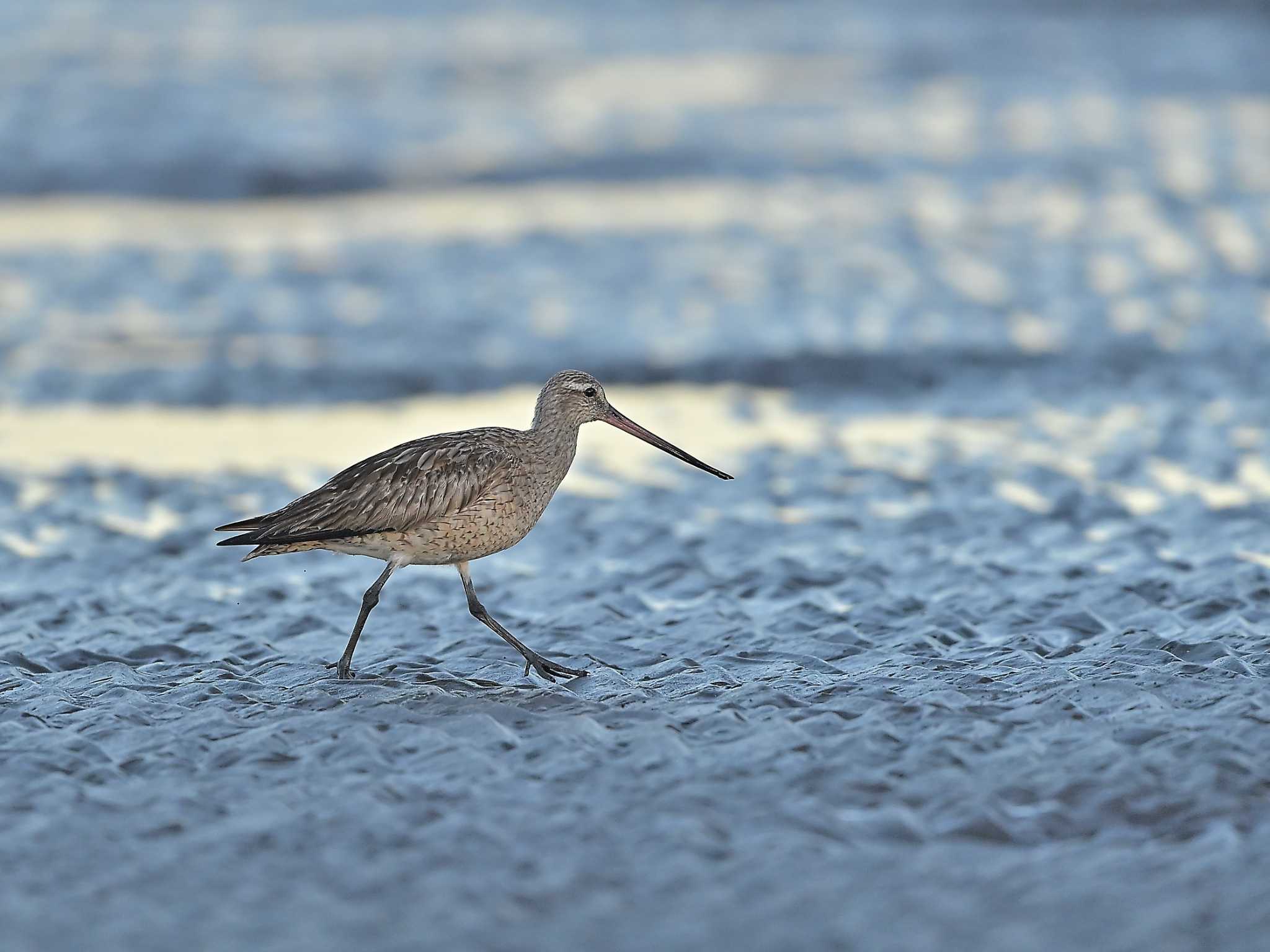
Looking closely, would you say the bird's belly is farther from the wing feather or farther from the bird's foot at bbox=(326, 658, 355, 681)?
the bird's foot at bbox=(326, 658, 355, 681)

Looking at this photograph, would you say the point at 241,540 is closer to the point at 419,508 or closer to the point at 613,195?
the point at 419,508

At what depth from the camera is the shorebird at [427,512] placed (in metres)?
5.83

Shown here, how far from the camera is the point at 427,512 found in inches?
230

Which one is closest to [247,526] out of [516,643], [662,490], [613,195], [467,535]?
[467,535]

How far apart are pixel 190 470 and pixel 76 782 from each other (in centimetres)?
359

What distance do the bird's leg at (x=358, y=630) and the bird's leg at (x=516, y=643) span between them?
11.2 inches

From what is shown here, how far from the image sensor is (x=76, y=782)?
4.71 m

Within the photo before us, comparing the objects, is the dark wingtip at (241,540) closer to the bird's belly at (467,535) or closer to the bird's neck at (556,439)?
the bird's belly at (467,535)

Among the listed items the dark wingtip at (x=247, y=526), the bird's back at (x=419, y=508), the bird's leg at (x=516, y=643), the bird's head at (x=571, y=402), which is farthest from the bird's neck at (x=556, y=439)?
the dark wingtip at (x=247, y=526)

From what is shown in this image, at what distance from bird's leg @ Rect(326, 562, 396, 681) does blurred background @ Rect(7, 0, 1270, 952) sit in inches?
4.5

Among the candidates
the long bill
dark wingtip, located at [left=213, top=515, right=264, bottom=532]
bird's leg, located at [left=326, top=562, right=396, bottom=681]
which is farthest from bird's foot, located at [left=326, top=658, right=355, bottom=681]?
the long bill

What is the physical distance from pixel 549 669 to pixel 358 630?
665 millimetres

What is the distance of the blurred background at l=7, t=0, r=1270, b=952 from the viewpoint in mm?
4203

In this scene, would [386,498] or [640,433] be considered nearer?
[386,498]
